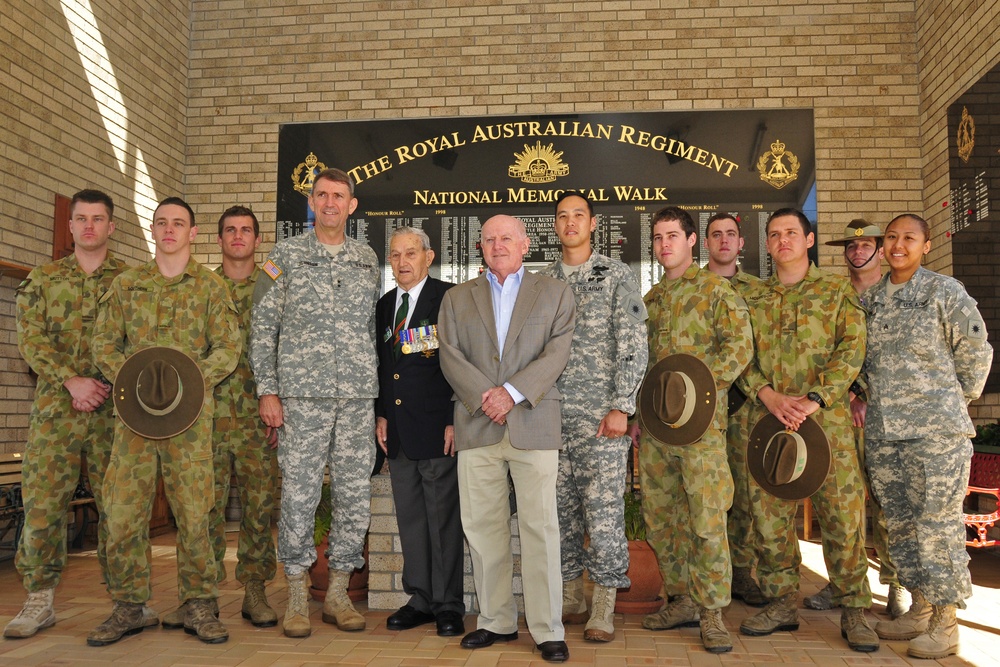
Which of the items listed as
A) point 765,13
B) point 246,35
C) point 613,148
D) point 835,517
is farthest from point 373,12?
point 835,517

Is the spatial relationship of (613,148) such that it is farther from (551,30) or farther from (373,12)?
(373,12)

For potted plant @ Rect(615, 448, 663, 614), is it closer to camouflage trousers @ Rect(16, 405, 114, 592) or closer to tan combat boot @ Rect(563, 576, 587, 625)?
tan combat boot @ Rect(563, 576, 587, 625)

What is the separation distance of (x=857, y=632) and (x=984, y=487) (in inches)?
91.0

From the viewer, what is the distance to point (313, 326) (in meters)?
3.68

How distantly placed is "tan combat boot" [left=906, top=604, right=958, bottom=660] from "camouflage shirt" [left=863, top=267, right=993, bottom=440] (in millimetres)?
726

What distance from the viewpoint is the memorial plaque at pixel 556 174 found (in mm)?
6754

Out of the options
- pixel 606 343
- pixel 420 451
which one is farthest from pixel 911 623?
pixel 420 451

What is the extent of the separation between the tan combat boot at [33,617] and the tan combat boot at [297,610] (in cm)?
106

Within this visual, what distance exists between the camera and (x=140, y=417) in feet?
11.5

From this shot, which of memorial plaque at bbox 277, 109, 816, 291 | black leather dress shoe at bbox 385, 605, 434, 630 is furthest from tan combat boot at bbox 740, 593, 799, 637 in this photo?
memorial plaque at bbox 277, 109, 816, 291

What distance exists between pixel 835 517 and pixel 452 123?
15.5 ft

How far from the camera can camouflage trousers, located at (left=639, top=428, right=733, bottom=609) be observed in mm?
3443

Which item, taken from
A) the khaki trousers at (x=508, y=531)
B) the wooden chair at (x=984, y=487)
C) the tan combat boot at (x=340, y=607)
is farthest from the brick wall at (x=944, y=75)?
the tan combat boot at (x=340, y=607)

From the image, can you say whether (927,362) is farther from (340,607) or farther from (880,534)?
(340,607)
